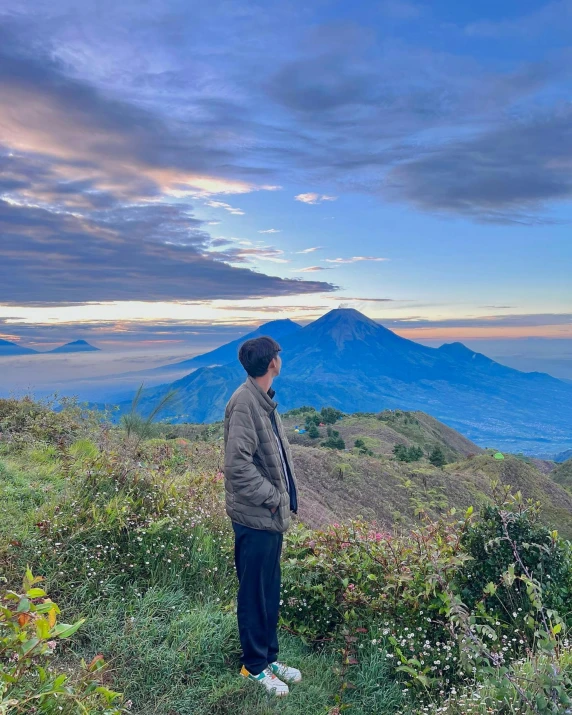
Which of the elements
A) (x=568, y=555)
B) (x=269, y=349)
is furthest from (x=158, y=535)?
(x=568, y=555)

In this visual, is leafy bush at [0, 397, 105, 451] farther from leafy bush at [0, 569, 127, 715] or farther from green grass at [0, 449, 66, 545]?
leafy bush at [0, 569, 127, 715]

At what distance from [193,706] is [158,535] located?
1870 mm

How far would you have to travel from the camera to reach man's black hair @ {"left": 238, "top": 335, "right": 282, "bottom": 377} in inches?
151

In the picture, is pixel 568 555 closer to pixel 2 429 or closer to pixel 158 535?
pixel 158 535

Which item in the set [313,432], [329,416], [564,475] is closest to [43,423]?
[313,432]

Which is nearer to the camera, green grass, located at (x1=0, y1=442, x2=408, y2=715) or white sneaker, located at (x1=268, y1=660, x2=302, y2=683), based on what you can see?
green grass, located at (x1=0, y1=442, x2=408, y2=715)

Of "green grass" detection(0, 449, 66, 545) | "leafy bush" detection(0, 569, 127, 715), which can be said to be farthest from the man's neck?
"green grass" detection(0, 449, 66, 545)

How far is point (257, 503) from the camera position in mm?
3660

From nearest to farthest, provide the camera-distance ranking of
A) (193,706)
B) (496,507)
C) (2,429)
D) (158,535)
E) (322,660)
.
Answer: (193,706), (322,660), (496,507), (158,535), (2,429)

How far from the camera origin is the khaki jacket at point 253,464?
143 inches

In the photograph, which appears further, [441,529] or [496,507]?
[441,529]

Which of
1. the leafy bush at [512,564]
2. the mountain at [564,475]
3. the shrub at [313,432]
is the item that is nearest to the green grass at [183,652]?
the leafy bush at [512,564]

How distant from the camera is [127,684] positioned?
3.64 m

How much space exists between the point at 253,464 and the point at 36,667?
1.68 m
